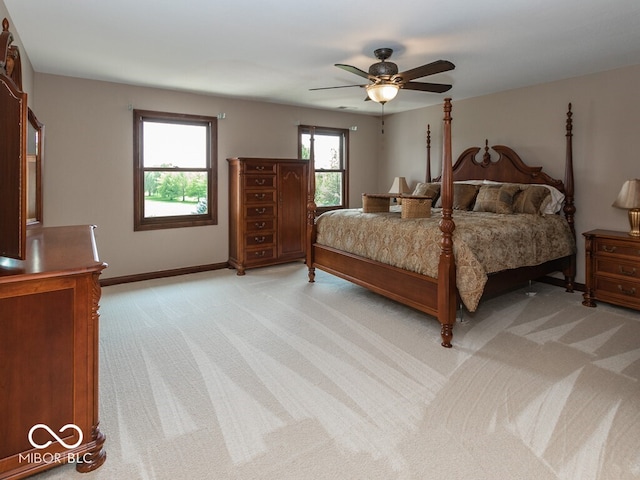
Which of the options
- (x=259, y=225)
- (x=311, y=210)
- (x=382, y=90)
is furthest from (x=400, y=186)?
(x=382, y=90)

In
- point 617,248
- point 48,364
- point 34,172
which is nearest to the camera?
point 48,364

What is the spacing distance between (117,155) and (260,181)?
179cm

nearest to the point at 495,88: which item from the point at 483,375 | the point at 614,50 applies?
the point at 614,50

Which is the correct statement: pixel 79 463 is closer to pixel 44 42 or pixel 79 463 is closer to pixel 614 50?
pixel 44 42

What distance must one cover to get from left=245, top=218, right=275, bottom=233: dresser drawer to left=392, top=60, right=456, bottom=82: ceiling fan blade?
9.26 ft

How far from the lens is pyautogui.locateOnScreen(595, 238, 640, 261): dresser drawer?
369 cm

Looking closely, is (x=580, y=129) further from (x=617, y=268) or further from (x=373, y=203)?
(x=373, y=203)

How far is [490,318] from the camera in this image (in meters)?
3.71

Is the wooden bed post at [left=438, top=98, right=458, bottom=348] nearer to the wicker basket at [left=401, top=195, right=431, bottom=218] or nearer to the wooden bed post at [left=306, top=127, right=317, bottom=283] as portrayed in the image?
the wicker basket at [left=401, top=195, right=431, bottom=218]

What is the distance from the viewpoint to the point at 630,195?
376cm

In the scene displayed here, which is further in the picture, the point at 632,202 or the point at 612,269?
the point at 612,269

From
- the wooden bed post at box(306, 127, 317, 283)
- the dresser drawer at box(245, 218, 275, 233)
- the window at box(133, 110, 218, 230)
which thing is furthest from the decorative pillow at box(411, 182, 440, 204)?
the window at box(133, 110, 218, 230)

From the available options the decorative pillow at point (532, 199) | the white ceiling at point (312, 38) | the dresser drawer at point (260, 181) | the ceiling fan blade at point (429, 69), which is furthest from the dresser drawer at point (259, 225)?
the decorative pillow at point (532, 199)

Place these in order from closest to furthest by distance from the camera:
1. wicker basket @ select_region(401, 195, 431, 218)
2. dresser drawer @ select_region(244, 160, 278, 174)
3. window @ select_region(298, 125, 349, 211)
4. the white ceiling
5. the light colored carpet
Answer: the light colored carpet → the white ceiling → wicker basket @ select_region(401, 195, 431, 218) → dresser drawer @ select_region(244, 160, 278, 174) → window @ select_region(298, 125, 349, 211)
